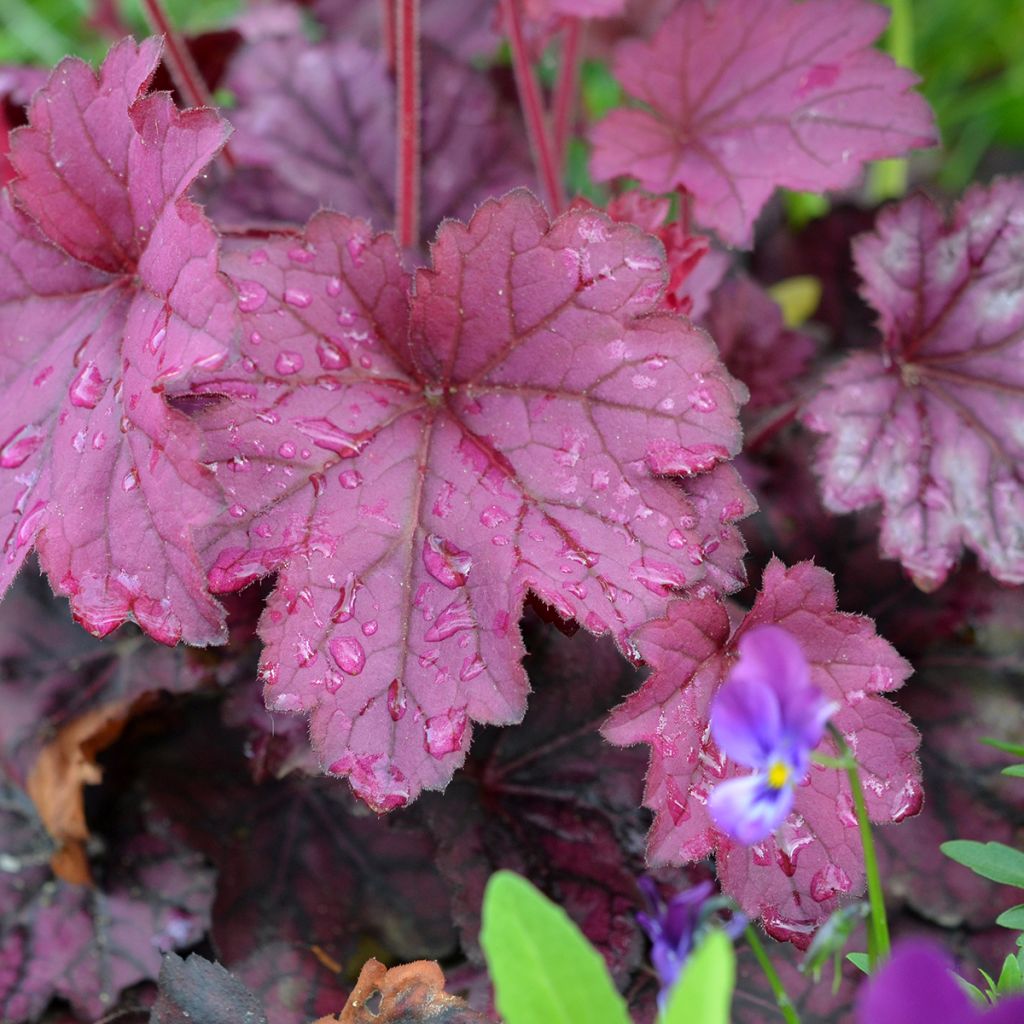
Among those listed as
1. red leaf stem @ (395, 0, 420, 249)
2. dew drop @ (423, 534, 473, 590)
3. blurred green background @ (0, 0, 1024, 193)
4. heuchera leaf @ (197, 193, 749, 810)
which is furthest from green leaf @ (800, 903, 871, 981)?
blurred green background @ (0, 0, 1024, 193)

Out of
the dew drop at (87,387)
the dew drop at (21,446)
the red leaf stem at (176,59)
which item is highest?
the red leaf stem at (176,59)

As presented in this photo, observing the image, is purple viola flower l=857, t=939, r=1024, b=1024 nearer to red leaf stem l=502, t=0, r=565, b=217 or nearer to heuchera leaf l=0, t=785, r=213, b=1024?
heuchera leaf l=0, t=785, r=213, b=1024

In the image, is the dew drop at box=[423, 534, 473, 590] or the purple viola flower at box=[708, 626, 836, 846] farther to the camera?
the dew drop at box=[423, 534, 473, 590]

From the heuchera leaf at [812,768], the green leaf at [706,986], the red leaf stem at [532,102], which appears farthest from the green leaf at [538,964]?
the red leaf stem at [532,102]

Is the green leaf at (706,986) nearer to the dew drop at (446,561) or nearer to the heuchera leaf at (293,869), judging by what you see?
the dew drop at (446,561)

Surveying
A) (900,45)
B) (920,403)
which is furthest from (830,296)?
(920,403)

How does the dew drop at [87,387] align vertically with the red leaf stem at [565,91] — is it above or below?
above

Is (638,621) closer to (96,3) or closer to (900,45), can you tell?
(900,45)

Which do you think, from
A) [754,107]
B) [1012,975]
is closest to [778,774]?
[1012,975]
